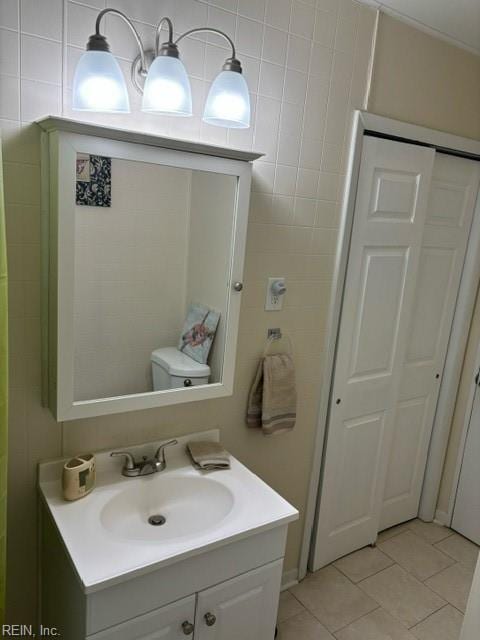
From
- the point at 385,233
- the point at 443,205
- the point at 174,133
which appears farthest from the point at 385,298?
the point at 174,133

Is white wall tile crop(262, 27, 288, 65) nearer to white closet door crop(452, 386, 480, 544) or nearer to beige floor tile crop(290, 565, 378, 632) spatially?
white closet door crop(452, 386, 480, 544)

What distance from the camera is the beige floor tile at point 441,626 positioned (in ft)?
6.77

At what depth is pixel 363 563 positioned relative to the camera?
8.06ft

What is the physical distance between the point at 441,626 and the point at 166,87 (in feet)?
7.63

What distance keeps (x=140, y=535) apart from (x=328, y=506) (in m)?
1.11

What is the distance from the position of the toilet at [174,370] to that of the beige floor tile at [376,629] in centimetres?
127

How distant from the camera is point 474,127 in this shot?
2.30 metres

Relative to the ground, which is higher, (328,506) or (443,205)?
(443,205)

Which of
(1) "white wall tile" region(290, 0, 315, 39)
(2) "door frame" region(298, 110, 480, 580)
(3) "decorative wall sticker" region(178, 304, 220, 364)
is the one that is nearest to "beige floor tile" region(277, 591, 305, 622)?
(2) "door frame" region(298, 110, 480, 580)

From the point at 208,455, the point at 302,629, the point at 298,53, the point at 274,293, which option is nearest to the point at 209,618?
the point at 208,455

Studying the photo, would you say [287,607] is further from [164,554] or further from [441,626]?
[164,554]

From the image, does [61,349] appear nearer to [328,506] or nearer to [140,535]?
[140,535]

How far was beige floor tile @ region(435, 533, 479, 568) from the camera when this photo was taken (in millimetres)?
2561

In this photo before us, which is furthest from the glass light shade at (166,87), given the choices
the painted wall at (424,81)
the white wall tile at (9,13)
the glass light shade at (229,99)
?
the painted wall at (424,81)
